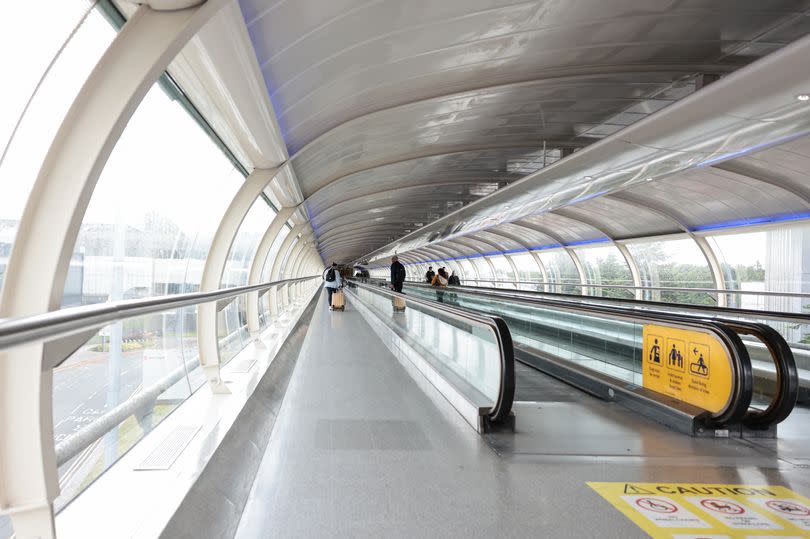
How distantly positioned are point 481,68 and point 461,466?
5.43 meters

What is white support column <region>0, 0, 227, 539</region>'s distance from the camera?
2.11 metres

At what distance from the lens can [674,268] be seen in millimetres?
20812

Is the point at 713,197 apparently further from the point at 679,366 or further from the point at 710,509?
the point at 710,509

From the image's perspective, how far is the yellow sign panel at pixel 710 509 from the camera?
290 centimetres

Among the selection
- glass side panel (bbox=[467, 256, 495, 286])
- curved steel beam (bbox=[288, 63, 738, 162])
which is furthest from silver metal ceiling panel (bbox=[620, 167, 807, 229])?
glass side panel (bbox=[467, 256, 495, 286])

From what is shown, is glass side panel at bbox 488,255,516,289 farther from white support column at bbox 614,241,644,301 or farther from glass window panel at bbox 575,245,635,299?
white support column at bbox 614,241,644,301

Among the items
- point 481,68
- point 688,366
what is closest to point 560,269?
point 481,68

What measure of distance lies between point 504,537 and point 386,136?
27.7 feet

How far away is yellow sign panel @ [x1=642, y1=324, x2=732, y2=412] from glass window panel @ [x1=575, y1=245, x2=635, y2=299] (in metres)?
17.9

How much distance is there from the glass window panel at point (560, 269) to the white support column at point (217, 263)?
2127 cm

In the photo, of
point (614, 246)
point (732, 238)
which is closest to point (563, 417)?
point (732, 238)

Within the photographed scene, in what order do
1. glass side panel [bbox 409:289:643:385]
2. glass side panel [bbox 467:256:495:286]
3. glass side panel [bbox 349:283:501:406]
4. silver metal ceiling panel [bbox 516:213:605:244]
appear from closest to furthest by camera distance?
1. glass side panel [bbox 349:283:501:406]
2. glass side panel [bbox 409:289:643:385]
3. silver metal ceiling panel [bbox 516:213:605:244]
4. glass side panel [bbox 467:256:495:286]

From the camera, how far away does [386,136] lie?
1025 cm

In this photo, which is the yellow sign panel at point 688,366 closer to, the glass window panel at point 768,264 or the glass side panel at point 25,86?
the glass side panel at point 25,86
